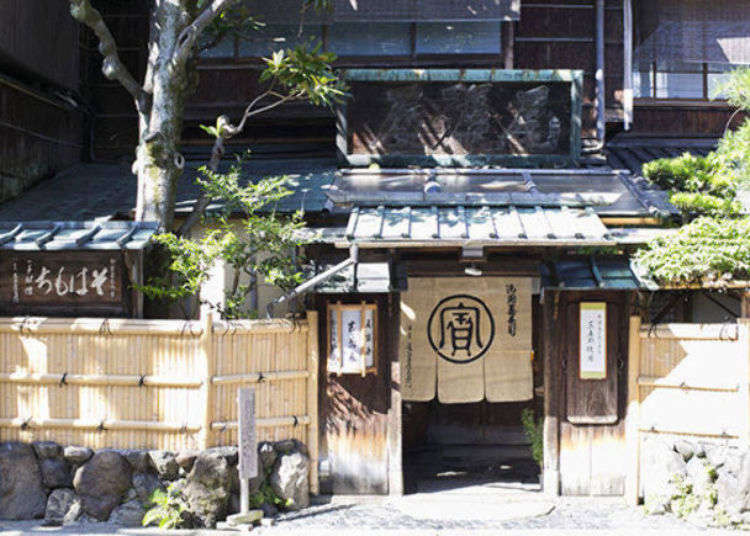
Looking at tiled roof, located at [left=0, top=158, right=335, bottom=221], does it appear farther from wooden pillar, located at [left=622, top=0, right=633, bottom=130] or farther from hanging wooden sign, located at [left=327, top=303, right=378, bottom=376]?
wooden pillar, located at [left=622, top=0, right=633, bottom=130]

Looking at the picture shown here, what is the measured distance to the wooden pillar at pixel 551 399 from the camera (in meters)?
11.1

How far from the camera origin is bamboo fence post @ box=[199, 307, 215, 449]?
10.2m

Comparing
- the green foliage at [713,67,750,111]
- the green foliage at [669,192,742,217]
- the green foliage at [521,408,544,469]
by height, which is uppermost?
the green foliage at [713,67,750,111]

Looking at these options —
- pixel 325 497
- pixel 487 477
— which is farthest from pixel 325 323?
pixel 487 477

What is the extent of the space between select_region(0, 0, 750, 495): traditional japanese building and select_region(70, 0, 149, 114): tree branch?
5.82ft

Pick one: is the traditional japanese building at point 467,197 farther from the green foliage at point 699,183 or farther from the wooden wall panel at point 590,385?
the green foliage at point 699,183

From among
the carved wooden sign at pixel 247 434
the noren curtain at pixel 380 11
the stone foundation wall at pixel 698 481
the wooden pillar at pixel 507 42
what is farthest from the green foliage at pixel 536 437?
the noren curtain at pixel 380 11

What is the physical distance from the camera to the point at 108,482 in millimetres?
10180

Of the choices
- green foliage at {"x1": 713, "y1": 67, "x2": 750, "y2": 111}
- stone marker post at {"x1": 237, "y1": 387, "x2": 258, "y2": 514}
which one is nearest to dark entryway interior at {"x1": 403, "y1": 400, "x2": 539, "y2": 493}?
stone marker post at {"x1": 237, "y1": 387, "x2": 258, "y2": 514}

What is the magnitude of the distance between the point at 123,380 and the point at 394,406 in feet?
12.0

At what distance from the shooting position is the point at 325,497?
1110 cm

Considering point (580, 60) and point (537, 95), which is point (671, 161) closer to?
point (537, 95)

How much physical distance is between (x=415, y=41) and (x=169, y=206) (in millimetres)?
5762

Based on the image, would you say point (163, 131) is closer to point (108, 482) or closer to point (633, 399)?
point (108, 482)
